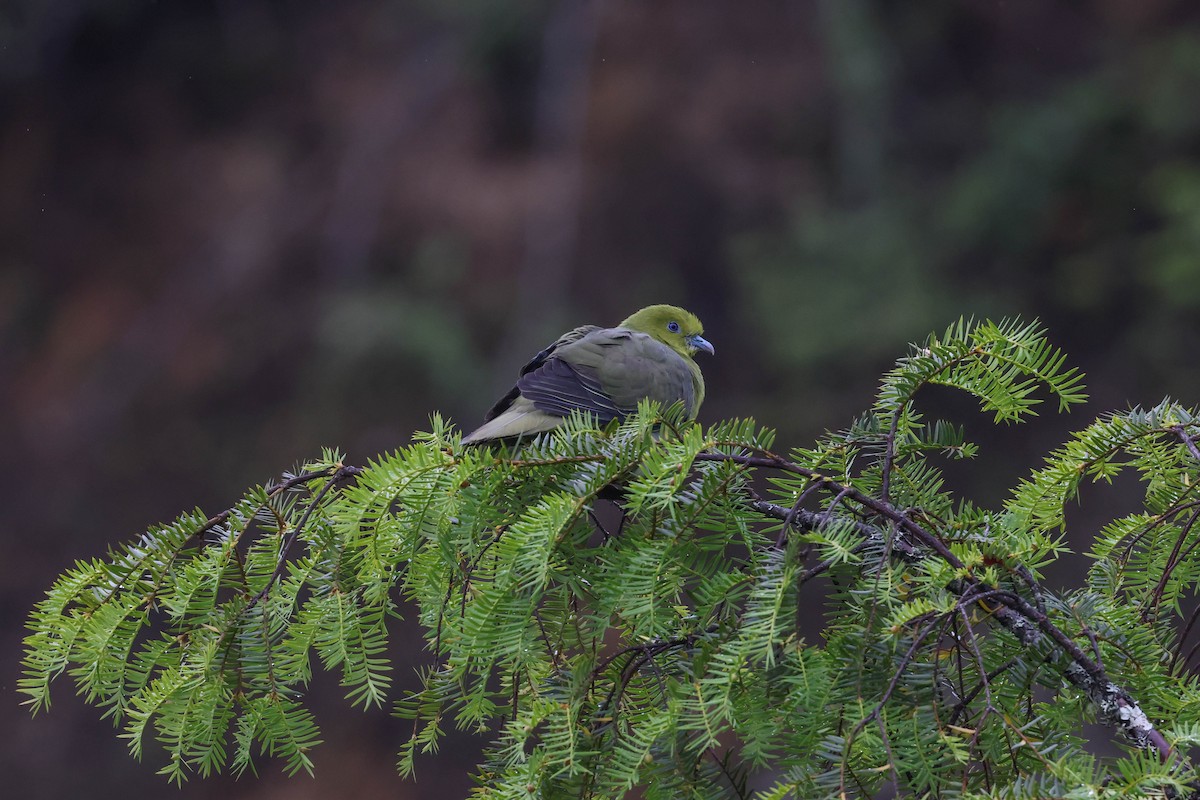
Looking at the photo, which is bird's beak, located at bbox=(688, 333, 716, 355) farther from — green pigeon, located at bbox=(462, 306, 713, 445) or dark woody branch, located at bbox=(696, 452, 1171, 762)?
dark woody branch, located at bbox=(696, 452, 1171, 762)

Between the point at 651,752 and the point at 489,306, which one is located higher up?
the point at 489,306

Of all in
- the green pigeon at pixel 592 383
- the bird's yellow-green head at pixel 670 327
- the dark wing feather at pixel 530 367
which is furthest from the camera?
the bird's yellow-green head at pixel 670 327

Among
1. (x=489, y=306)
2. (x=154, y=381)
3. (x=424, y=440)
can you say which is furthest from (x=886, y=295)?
(x=424, y=440)

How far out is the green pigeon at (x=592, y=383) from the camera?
2.45 meters

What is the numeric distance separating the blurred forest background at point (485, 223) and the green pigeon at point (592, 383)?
18.7ft

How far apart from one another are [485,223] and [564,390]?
25.2 feet

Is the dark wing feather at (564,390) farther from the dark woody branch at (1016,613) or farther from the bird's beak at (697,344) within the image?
the dark woody branch at (1016,613)

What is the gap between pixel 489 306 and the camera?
31.6 ft

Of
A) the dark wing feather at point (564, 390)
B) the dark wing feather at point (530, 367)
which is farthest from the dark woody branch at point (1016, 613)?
the dark wing feather at point (530, 367)

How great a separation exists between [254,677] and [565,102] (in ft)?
30.0

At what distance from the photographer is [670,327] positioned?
145 inches

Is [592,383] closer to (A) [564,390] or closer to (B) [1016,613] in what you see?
(A) [564,390]

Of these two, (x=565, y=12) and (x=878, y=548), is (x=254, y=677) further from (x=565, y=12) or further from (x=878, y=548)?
(x=565, y=12)

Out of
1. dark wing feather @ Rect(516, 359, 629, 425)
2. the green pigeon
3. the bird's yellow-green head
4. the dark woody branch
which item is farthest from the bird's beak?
the dark woody branch
